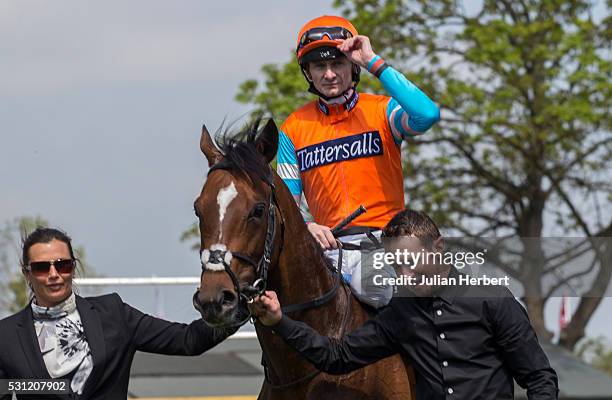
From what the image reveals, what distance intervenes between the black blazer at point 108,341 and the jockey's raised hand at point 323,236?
68 cm

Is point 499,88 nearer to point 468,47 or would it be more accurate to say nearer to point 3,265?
point 468,47

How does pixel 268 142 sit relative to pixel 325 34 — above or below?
below

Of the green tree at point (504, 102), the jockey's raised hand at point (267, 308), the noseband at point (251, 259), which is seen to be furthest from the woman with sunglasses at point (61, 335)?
the green tree at point (504, 102)

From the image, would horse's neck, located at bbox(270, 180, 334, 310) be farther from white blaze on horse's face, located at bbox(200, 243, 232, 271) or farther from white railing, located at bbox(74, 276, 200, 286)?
white railing, located at bbox(74, 276, 200, 286)

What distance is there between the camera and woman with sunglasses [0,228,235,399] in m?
4.88

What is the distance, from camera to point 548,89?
21.1 m

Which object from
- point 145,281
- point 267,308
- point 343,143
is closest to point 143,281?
point 145,281

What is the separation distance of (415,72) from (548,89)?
249 centimetres

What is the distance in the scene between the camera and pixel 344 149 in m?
5.82

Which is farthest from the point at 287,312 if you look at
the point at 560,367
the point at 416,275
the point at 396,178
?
the point at 560,367

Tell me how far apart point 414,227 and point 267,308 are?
27.6 inches

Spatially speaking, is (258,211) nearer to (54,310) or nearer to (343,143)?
(54,310)

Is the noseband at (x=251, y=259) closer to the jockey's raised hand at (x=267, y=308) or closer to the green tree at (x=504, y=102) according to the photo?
the jockey's raised hand at (x=267, y=308)

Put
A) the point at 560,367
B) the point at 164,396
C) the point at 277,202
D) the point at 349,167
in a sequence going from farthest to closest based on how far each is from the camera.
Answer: the point at 560,367
the point at 164,396
the point at 349,167
the point at 277,202
